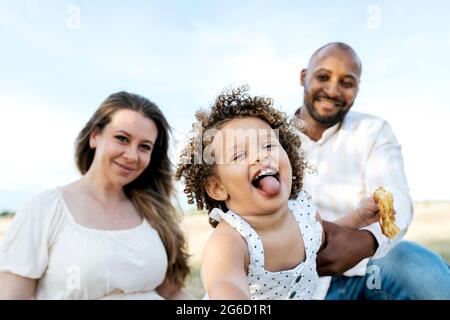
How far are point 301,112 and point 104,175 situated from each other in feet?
2.04

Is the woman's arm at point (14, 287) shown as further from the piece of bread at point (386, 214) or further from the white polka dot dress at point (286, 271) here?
the piece of bread at point (386, 214)

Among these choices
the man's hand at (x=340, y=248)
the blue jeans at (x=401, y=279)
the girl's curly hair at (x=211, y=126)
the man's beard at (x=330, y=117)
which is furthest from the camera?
the man's beard at (x=330, y=117)

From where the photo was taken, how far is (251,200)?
39.4 inches

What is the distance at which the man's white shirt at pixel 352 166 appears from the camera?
1.57 meters

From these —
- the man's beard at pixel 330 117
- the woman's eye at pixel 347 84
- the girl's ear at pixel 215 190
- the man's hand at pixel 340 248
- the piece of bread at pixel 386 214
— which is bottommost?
the man's hand at pixel 340 248

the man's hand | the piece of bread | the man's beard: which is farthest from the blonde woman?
the piece of bread

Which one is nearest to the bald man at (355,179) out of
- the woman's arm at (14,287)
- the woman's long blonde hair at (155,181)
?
the woman's long blonde hair at (155,181)

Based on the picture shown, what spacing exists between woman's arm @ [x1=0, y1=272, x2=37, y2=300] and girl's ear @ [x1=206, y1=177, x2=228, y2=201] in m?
0.70

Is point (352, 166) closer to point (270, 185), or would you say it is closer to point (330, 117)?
point (330, 117)

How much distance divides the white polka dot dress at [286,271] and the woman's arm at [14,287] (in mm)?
712

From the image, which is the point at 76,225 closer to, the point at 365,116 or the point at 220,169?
the point at 220,169

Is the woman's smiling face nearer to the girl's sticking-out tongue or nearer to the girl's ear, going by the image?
the girl's ear

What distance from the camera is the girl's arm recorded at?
837mm

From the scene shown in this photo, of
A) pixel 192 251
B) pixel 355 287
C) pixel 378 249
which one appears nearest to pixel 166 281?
pixel 192 251
